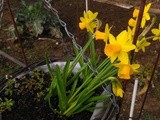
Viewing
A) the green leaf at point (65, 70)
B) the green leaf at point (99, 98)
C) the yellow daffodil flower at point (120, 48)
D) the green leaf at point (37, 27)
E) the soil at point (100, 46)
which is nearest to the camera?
the yellow daffodil flower at point (120, 48)

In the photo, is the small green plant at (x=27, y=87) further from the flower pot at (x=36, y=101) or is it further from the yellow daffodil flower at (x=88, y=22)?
the yellow daffodil flower at (x=88, y=22)

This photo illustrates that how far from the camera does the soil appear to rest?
7.25ft

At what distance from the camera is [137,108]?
2176 mm

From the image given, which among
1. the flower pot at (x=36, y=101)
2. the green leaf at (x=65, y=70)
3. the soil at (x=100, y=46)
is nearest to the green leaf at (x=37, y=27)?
the soil at (x=100, y=46)

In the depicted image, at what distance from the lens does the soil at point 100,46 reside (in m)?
2.21

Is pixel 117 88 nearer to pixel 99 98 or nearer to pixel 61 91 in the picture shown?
pixel 99 98

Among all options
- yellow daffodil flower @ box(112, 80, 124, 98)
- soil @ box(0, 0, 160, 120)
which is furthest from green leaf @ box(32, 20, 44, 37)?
yellow daffodil flower @ box(112, 80, 124, 98)

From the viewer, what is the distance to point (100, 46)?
8.74ft

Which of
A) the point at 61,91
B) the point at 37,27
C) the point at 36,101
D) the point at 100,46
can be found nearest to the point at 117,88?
the point at 61,91

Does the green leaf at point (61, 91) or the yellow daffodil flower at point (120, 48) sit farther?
the green leaf at point (61, 91)

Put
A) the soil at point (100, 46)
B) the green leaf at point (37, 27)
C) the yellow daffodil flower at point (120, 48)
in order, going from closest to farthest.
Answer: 1. the yellow daffodil flower at point (120, 48)
2. the soil at point (100, 46)
3. the green leaf at point (37, 27)

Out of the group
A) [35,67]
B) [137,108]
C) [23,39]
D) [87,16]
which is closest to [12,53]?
[23,39]

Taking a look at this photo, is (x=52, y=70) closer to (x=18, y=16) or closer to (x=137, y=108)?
(x=137, y=108)

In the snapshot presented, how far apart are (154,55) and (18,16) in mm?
1227
